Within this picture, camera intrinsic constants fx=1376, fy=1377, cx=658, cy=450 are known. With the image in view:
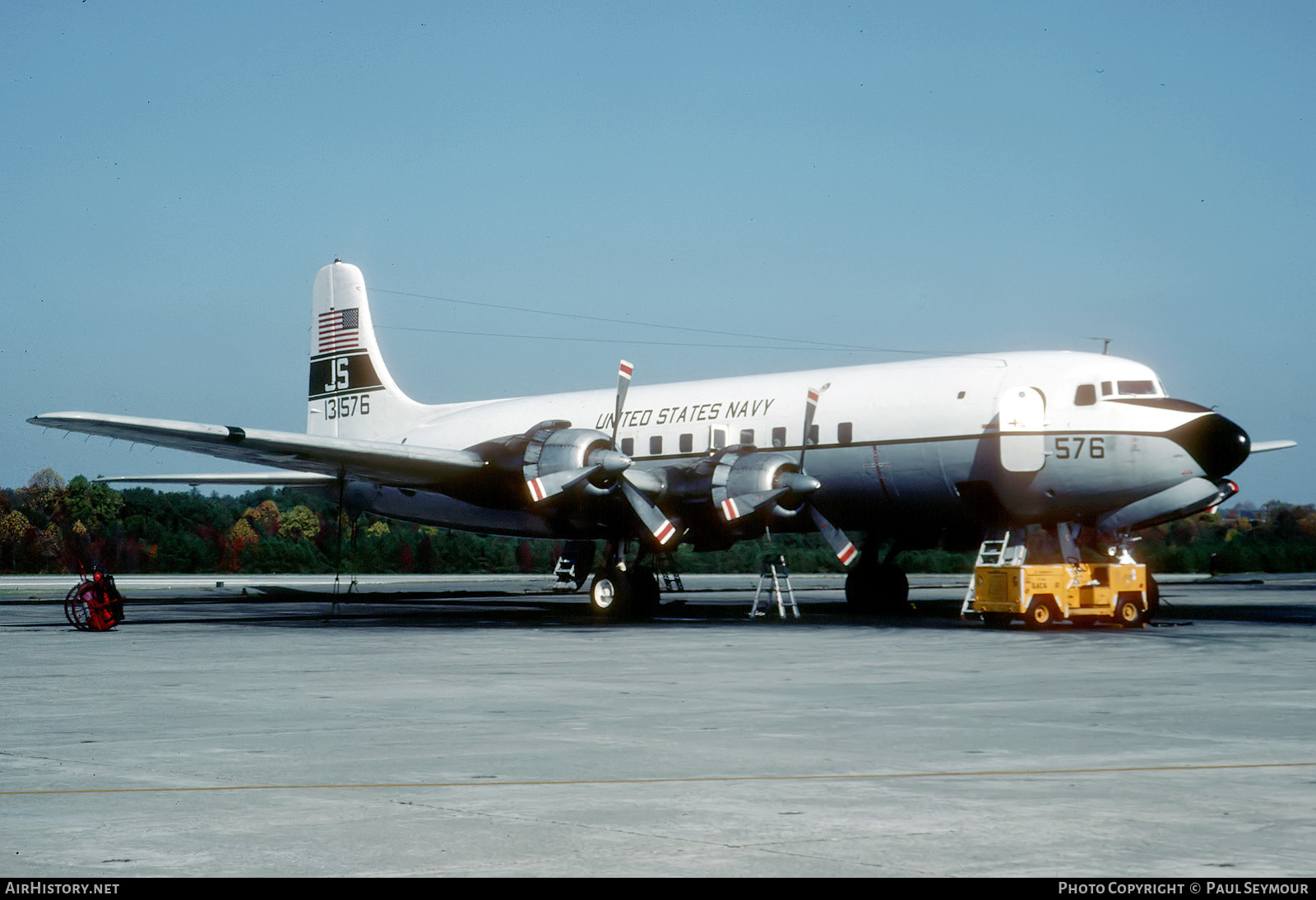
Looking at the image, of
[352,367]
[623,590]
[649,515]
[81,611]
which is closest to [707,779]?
[649,515]

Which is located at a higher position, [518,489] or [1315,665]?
[518,489]

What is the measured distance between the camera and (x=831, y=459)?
985 inches

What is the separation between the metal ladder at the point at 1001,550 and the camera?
2261 cm

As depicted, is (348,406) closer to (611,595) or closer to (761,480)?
(611,595)

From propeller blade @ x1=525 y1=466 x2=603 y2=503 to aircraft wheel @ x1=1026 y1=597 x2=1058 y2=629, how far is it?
312 inches

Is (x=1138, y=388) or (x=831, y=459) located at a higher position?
(x=1138, y=388)

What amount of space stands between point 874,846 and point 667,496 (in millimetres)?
20120

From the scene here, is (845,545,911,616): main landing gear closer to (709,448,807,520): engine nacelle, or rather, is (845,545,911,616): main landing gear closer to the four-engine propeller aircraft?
the four-engine propeller aircraft

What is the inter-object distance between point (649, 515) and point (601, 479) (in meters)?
1.11

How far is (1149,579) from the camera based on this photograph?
74.1ft

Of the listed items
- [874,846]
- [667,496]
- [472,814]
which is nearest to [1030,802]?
[874,846]

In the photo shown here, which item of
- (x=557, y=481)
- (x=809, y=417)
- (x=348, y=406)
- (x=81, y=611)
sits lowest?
(x=81, y=611)

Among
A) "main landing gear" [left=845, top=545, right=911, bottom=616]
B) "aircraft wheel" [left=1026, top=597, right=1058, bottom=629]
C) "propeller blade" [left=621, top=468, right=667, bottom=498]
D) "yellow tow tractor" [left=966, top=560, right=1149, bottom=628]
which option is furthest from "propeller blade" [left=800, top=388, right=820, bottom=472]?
"aircraft wheel" [left=1026, top=597, right=1058, bottom=629]
